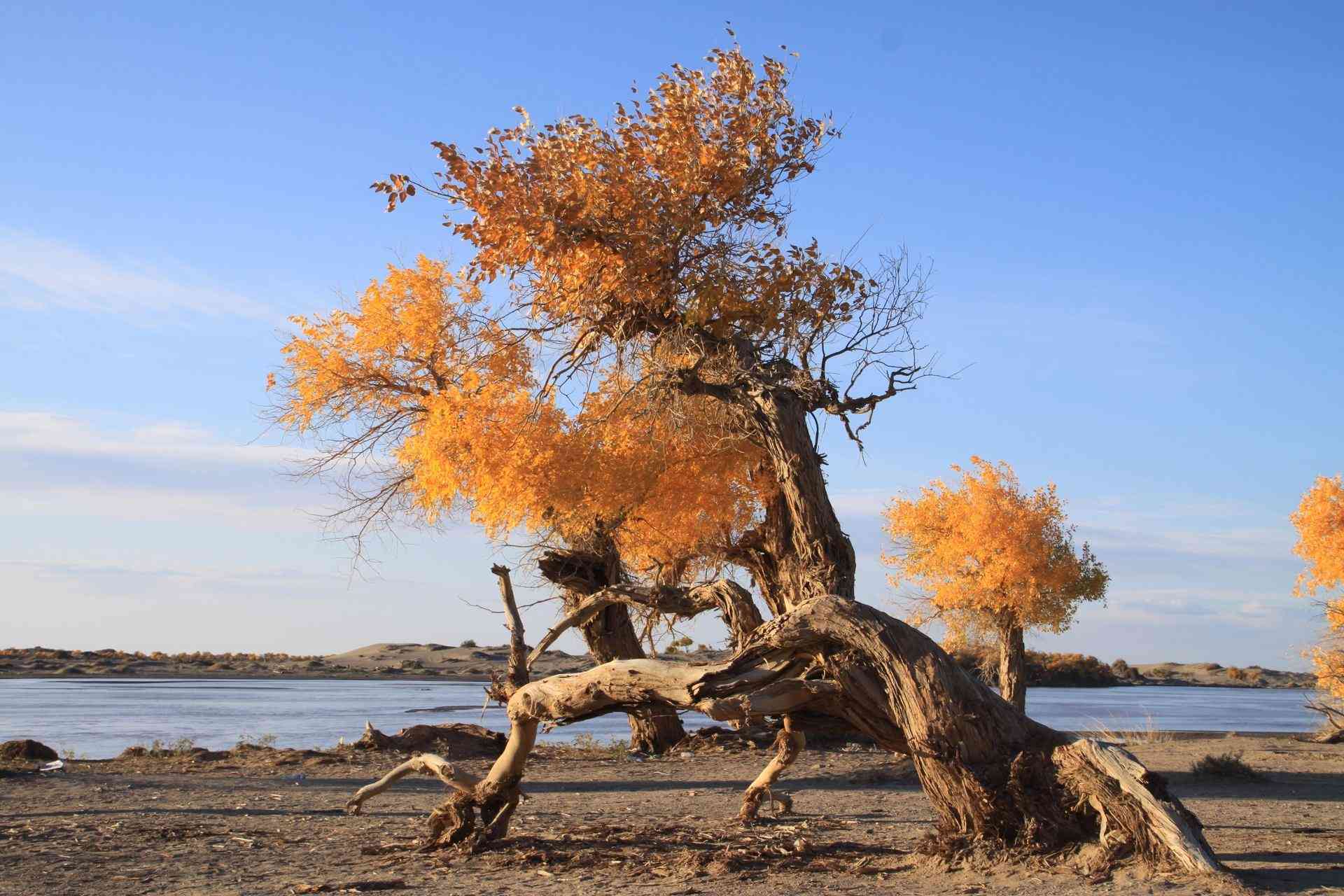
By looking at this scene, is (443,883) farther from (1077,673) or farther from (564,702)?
(1077,673)

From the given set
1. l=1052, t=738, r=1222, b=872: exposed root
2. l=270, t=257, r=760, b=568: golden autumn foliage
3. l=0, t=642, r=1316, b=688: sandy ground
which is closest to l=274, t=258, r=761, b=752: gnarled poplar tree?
l=270, t=257, r=760, b=568: golden autumn foliage

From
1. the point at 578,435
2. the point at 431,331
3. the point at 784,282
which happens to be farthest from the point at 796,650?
the point at 431,331

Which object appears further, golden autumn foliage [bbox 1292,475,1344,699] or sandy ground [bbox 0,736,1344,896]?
golden autumn foliage [bbox 1292,475,1344,699]

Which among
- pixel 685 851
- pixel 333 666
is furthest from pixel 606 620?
pixel 333 666

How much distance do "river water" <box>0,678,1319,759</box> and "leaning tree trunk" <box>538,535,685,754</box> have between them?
255cm

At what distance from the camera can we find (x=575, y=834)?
38.2 ft

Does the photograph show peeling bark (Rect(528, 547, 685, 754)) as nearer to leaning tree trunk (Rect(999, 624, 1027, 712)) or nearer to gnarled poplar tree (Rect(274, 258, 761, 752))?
gnarled poplar tree (Rect(274, 258, 761, 752))

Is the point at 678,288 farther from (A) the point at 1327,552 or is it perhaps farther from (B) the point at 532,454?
(A) the point at 1327,552

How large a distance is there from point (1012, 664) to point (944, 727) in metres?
23.9

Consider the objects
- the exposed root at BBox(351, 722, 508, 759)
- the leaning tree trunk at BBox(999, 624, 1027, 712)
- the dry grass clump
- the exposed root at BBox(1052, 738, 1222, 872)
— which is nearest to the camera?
the exposed root at BBox(1052, 738, 1222, 872)

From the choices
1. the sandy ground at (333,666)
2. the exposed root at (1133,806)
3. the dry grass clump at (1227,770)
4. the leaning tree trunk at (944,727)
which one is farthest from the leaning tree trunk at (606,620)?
the sandy ground at (333,666)

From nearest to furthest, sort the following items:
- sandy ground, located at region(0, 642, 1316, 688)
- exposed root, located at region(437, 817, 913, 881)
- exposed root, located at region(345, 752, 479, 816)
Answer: exposed root, located at region(437, 817, 913, 881) < exposed root, located at region(345, 752, 479, 816) < sandy ground, located at region(0, 642, 1316, 688)

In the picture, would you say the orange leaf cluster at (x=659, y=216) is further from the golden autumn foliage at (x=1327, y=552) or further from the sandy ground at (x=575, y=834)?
the golden autumn foliage at (x=1327, y=552)

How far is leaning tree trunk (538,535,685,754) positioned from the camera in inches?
808
